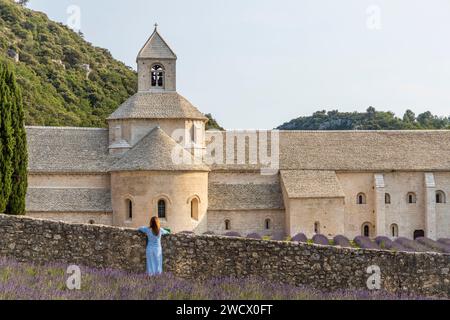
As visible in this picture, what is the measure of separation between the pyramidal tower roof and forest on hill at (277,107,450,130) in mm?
51337

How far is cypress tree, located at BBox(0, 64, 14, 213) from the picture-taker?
32.3 metres

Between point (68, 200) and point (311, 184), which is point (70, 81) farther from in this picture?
point (311, 184)

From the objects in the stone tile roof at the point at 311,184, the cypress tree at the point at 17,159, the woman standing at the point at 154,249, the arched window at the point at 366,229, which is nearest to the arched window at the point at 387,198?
the arched window at the point at 366,229

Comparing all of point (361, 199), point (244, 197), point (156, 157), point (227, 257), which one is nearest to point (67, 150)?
point (156, 157)

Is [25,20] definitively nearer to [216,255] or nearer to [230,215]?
[230,215]

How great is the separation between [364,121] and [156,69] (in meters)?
61.7

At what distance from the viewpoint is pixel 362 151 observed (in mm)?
45094

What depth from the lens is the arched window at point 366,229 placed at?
43.8 meters

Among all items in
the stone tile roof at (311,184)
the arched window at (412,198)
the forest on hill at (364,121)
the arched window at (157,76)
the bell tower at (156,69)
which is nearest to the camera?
the stone tile roof at (311,184)

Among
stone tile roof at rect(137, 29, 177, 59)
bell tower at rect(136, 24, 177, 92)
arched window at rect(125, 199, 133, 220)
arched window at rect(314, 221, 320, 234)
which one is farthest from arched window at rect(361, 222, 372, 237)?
stone tile roof at rect(137, 29, 177, 59)

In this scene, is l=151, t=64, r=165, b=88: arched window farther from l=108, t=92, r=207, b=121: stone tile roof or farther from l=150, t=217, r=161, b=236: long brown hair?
l=150, t=217, r=161, b=236: long brown hair

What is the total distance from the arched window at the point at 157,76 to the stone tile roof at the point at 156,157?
4.47 m

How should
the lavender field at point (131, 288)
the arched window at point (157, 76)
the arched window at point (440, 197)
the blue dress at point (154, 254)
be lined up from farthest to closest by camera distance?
the arched window at point (440, 197) → the arched window at point (157, 76) → the blue dress at point (154, 254) → the lavender field at point (131, 288)

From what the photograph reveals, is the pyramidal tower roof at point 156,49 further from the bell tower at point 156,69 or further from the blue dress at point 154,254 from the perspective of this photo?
the blue dress at point 154,254
